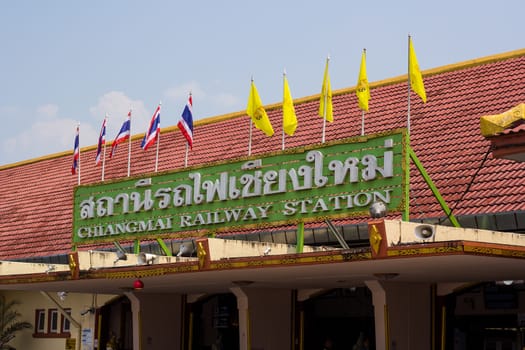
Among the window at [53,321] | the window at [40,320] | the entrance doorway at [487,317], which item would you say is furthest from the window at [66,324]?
the entrance doorway at [487,317]

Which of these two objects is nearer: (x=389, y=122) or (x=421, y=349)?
(x=421, y=349)

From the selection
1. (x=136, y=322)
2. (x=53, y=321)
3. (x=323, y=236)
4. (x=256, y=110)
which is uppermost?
(x=256, y=110)

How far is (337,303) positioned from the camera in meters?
24.5

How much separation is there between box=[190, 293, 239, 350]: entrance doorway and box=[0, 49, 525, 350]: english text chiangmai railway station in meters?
0.04

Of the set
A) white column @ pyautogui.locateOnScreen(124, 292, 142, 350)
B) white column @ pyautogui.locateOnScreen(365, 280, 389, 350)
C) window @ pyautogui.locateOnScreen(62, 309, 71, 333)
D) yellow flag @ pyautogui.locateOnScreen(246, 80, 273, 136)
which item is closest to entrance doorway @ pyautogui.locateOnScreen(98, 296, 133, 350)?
window @ pyautogui.locateOnScreen(62, 309, 71, 333)

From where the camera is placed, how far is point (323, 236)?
22.1 meters

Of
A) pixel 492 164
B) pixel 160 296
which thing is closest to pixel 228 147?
pixel 160 296

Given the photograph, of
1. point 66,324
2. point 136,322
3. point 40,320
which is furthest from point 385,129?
point 40,320

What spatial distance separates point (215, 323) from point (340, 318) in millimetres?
4017

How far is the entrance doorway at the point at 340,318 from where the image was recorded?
24.0m

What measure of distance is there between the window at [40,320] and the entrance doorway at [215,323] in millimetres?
6148

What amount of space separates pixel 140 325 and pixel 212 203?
5201 millimetres

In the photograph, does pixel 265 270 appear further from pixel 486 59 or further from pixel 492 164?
pixel 486 59

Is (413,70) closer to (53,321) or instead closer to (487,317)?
(487,317)
